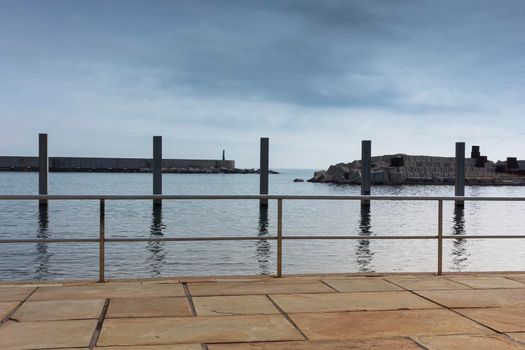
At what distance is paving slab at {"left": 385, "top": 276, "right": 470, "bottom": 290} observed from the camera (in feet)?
22.2

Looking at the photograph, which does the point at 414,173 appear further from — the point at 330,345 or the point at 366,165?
the point at 330,345

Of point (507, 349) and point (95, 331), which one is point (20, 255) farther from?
point (507, 349)

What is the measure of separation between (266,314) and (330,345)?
1036 millimetres

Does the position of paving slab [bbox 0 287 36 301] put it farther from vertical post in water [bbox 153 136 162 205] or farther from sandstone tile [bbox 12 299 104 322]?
vertical post in water [bbox 153 136 162 205]

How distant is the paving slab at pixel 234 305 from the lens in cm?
543

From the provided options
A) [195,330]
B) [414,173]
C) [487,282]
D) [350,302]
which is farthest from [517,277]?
[414,173]

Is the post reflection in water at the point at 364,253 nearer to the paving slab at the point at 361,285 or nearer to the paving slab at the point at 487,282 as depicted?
the paving slab at the point at 487,282

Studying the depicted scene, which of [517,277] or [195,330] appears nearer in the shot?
[195,330]

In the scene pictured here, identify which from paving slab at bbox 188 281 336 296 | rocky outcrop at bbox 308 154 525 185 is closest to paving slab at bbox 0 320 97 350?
paving slab at bbox 188 281 336 296

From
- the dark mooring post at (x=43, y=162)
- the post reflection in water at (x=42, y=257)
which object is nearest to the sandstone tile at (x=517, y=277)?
the post reflection in water at (x=42, y=257)

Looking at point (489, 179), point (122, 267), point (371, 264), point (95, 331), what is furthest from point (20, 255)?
point (489, 179)

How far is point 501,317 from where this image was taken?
5.32 metres

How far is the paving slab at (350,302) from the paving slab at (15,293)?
2.63m

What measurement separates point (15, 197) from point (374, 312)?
13.7ft
